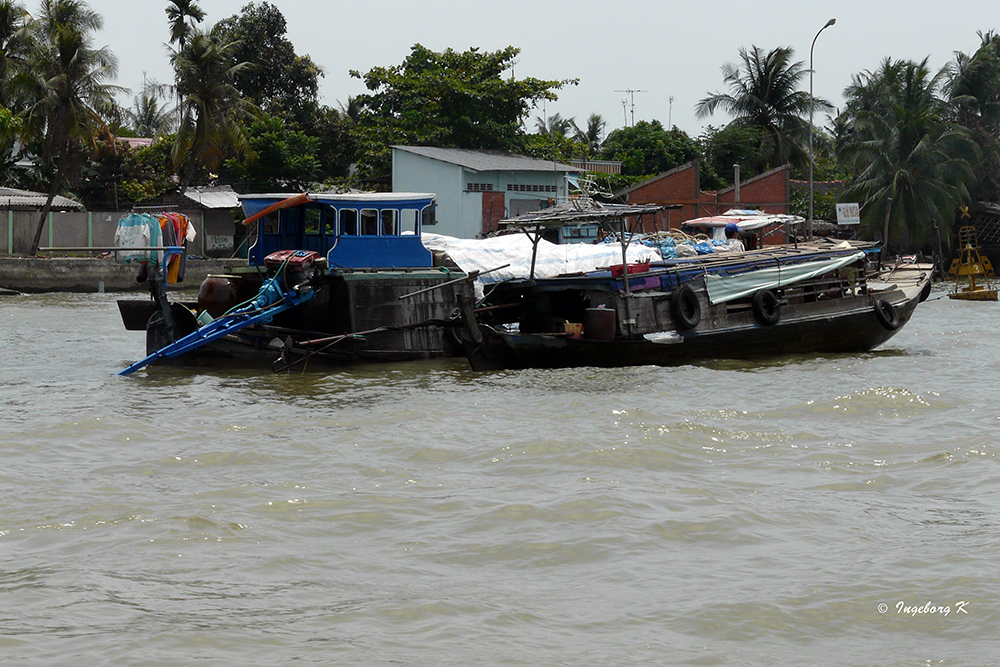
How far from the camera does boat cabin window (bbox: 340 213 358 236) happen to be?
586 inches

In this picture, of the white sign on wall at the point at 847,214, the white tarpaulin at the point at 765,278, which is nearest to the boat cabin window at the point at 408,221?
the white tarpaulin at the point at 765,278

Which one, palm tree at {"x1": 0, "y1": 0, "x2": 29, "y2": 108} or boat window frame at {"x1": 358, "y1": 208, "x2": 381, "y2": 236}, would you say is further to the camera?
palm tree at {"x1": 0, "y1": 0, "x2": 29, "y2": 108}

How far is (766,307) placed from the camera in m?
15.2

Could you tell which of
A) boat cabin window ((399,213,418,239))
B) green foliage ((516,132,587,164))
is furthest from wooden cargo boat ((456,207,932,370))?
green foliage ((516,132,587,164))

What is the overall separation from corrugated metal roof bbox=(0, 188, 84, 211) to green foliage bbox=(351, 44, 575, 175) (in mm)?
10081

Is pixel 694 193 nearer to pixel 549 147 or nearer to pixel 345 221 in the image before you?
pixel 549 147

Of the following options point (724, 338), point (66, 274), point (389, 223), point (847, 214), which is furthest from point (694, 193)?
point (389, 223)

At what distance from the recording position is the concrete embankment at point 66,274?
30688mm

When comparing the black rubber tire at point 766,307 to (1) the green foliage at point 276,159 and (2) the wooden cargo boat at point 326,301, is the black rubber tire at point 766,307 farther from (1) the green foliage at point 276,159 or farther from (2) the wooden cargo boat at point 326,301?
(1) the green foliage at point 276,159

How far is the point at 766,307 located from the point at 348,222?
6.14 m

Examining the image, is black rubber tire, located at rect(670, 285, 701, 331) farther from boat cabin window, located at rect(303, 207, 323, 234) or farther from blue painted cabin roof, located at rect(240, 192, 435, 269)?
boat cabin window, located at rect(303, 207, 323, 234)

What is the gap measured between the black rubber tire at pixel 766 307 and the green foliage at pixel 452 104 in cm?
2458

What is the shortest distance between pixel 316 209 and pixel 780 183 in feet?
90.2

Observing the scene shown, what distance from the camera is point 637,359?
1408 cm
